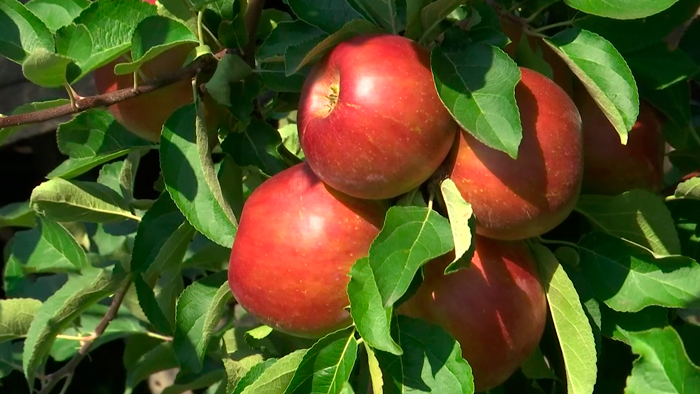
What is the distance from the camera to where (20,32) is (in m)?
0.77

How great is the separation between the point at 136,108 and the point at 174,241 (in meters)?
0.17

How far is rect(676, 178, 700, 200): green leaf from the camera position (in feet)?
Result: 2.60

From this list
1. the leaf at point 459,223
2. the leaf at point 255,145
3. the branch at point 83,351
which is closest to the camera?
the leaf at point 459,223

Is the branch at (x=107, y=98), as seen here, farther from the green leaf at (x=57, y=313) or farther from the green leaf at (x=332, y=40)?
the green leaf at (x=57, y=313)

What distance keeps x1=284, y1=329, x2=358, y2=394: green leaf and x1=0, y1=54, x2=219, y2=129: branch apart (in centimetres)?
32

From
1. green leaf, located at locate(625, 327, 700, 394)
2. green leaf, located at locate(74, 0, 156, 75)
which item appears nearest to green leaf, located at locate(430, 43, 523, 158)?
green leaf, located at locate(625, 327, 700, 394)

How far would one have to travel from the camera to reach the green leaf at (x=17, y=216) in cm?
124

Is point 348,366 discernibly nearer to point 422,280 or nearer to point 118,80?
point 422,280

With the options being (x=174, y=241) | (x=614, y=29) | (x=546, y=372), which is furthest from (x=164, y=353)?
(x=614, y=29)

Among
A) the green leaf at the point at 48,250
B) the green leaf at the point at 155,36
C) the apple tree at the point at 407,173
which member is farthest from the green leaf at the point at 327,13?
the green leaf at the point at 48,250

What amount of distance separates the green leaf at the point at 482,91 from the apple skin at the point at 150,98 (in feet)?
1.03

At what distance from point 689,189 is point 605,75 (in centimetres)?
19

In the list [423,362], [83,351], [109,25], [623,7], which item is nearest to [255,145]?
[109,25]

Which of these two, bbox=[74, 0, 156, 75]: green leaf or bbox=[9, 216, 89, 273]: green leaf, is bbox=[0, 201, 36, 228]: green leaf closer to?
bbox=[9, 216, 89, 273]: green leaf
